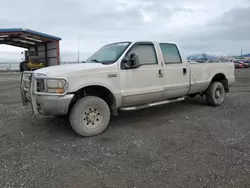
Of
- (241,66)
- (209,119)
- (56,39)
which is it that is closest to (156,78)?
(209,119)

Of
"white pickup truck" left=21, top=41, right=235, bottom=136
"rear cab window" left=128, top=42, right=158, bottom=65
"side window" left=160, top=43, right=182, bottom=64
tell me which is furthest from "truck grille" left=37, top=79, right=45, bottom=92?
"side window" left=160, top=43, right=182, bottom=64

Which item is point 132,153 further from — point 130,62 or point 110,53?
point 110,53

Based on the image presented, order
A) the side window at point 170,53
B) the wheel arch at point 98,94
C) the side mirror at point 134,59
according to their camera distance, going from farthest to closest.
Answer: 1. the side window at point 170,53
2. the side mirror at point 134,59
3. the wheel arch at point 98,94

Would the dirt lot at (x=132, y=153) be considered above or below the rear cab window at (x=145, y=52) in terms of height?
below

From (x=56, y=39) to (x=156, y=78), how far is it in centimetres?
1790

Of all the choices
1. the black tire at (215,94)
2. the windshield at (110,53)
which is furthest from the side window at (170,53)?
the black tire at (215,94)

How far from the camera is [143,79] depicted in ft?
16.6

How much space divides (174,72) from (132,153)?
2.75m

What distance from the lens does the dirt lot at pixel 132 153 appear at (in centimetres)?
286

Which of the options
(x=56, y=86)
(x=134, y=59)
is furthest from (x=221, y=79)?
(x=56, y=86)

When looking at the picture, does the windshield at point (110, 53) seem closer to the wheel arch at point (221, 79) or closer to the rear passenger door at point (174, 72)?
the rear passenger door at point (174, 72)

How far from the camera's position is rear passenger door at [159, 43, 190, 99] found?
18.2ft

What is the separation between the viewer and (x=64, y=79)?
4035 millimetres

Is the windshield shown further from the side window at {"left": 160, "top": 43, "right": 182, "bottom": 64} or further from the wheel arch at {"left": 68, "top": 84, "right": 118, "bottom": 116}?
the side window at {"left": 160, "top": 43, "right": 182, "bottom": 64}
